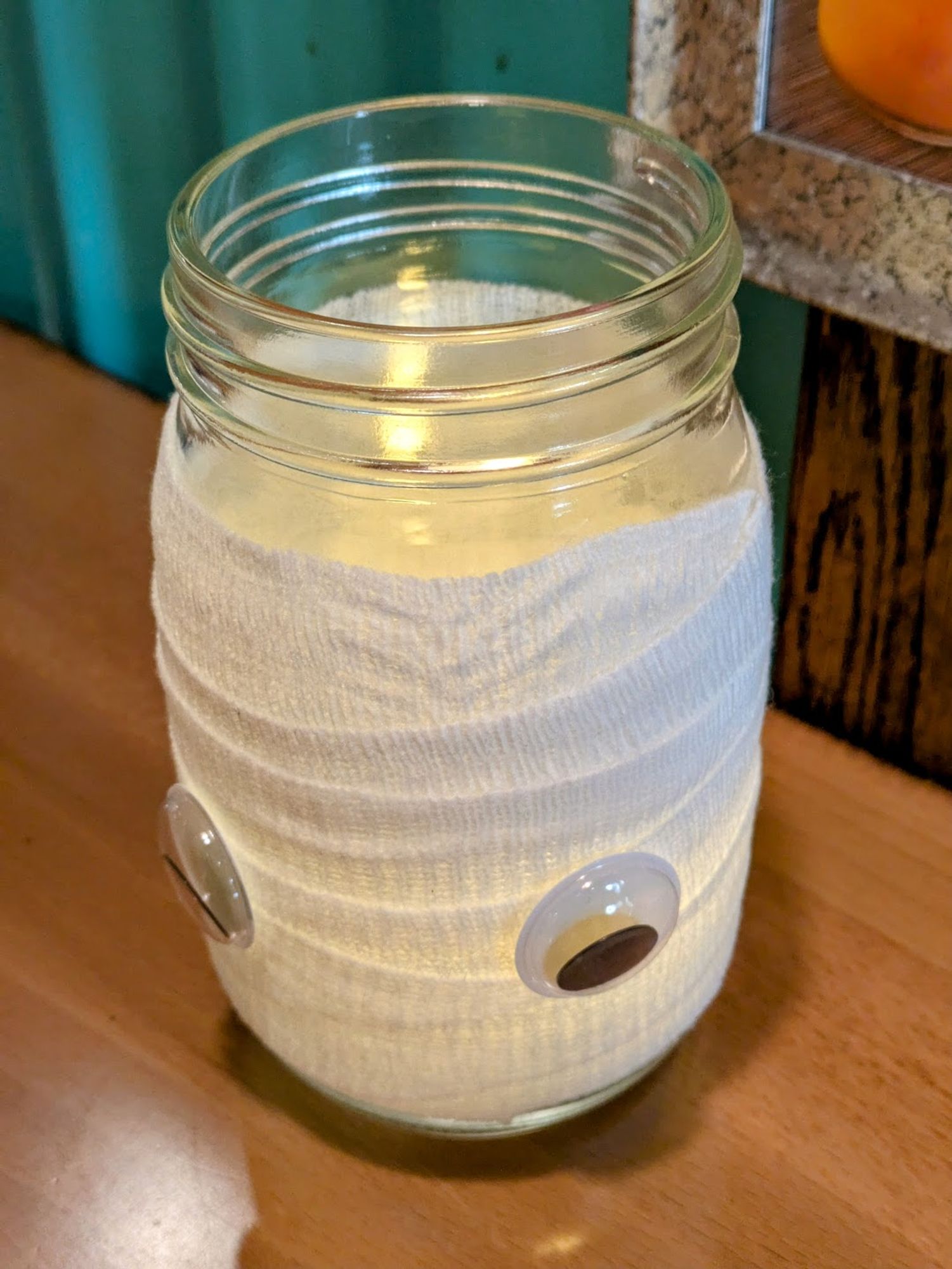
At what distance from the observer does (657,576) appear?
276mm

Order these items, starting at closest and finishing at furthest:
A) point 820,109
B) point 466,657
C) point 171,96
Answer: point 466,657 < point 820,109 < point 171,96

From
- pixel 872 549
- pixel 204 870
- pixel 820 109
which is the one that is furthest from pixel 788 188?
pixel 204 870

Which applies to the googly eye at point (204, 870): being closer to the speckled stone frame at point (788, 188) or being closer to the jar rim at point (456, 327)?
the jar rim at point (456, 327)

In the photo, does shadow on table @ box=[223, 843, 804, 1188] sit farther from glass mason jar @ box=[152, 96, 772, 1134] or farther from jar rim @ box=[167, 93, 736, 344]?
jar rim @ box=[167, 93, 736, 344]

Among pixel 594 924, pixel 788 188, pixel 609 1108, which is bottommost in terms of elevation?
pixel 609 1108

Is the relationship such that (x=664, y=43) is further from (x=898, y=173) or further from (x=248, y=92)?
(x=248, y=92)

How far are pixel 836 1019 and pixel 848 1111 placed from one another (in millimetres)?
32

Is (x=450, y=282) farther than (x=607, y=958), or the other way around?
(x=450, y=282)

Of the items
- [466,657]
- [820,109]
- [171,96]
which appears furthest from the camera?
[171,96]

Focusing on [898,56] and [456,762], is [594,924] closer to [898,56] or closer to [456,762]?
[456,762]

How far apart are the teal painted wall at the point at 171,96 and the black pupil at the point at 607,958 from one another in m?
0.22

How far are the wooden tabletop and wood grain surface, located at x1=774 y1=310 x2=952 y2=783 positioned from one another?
0.02m

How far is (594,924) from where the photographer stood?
0.96 feet

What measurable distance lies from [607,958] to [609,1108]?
94 millimetres
